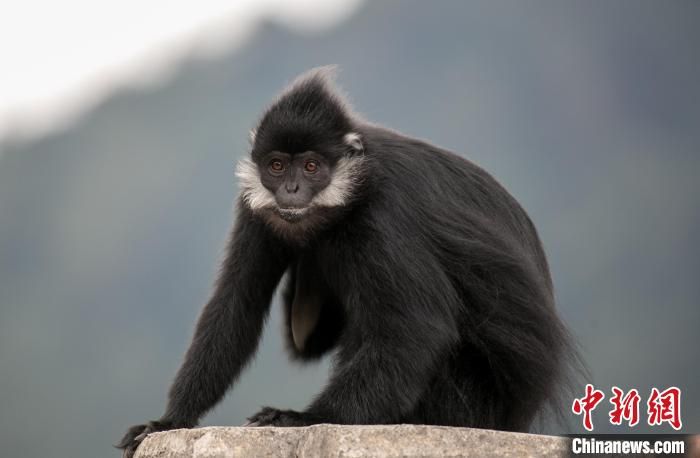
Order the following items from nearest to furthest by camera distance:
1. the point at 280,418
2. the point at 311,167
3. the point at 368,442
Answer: the point at 368,442 < the point at 280,418 < the point at 311,167

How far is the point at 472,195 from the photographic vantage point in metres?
8.01

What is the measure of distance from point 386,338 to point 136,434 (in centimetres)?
192

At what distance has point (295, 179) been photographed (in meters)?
7.52

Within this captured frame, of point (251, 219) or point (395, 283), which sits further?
point (251, 219)

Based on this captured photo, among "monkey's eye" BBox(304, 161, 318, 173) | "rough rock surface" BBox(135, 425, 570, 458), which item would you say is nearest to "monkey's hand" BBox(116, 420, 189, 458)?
"rough rock surface" BBox(135, 425, 570, 458)

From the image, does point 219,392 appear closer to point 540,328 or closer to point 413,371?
point 413,371

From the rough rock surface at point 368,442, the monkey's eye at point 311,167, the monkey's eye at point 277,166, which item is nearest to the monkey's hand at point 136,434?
the rough rock surface at point 368,442

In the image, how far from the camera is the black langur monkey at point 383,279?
706cm

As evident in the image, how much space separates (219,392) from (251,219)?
1.37 metres

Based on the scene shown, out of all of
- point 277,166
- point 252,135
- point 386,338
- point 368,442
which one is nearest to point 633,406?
point 386,338

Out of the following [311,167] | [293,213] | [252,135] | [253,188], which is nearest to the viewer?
[293,213]

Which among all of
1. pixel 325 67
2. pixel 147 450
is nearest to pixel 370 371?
pixel 147 450

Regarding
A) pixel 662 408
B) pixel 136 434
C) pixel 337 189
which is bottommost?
pixel 662 408

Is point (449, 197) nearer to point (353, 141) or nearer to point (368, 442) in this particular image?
point (353, 141)
